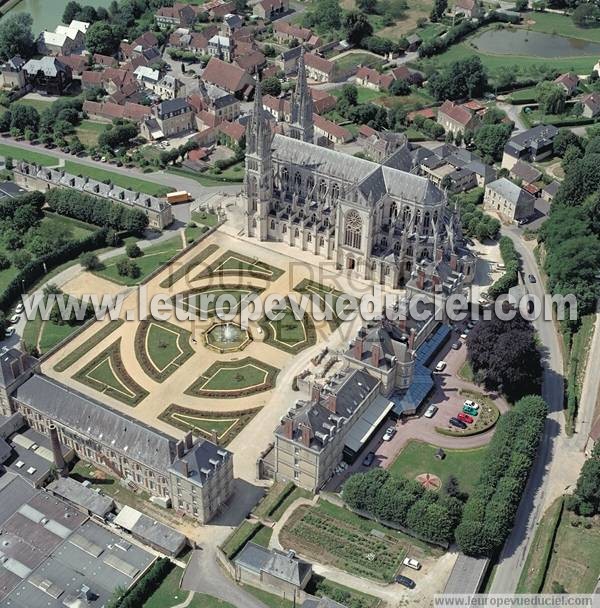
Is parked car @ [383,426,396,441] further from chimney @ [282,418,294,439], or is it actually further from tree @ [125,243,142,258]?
tree @ [125,243,142,258]

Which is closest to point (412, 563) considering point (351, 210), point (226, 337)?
point (226, 337)

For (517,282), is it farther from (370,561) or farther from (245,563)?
(245,563)

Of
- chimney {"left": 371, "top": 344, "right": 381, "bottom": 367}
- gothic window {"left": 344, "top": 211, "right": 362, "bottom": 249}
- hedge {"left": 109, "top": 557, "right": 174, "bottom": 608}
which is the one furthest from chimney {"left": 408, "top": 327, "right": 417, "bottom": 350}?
hedge {"left": 109, "top": 557, "right": 174, "bottom": 608}

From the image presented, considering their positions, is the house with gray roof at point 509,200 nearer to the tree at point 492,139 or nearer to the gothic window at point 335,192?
the tree at point 492,139

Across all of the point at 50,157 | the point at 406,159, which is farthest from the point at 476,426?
the point at 50,157

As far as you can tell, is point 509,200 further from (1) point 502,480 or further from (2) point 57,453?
(2) point 57,453

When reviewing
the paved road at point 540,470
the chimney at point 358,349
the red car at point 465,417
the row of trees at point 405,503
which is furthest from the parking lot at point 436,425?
the chimney at point 358,349

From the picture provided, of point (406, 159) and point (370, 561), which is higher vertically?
point (406, 159)
